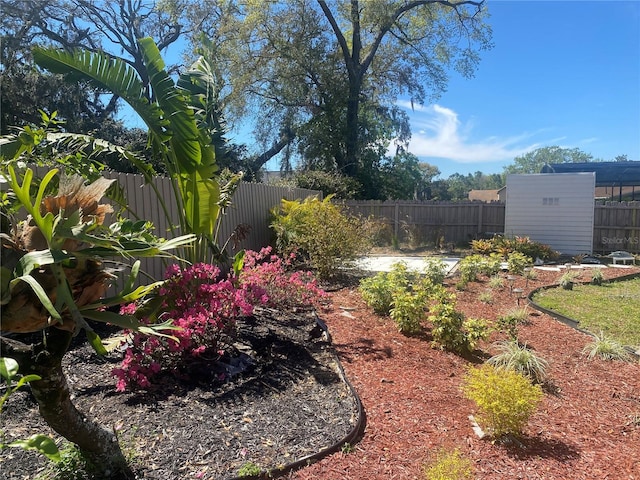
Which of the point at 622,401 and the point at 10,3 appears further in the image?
the point at 10,3

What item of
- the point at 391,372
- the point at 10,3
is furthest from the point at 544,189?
the point at 10,3

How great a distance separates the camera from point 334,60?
22.3 meters

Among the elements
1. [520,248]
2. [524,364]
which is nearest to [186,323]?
[524,364]

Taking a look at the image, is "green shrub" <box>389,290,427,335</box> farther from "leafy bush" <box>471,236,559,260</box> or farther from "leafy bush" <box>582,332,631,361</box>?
"leafy bush" <box>471,236,559,260</box>

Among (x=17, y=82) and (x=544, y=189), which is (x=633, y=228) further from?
(x=17, y=82)

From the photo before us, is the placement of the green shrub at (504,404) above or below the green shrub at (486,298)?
above

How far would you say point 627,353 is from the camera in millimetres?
4828

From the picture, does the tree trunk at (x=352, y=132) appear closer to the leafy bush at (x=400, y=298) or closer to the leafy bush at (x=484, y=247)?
the leafy bush at (x=484, y=247)

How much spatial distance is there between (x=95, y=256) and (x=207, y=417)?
1.75 m

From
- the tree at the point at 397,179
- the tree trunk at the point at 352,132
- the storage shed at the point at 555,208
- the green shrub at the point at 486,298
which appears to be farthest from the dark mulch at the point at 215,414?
the tree at the point at 397,179

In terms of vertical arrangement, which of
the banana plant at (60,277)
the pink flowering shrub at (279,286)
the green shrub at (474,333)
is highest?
the banana plant at (60,277)

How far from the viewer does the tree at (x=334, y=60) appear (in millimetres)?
20984

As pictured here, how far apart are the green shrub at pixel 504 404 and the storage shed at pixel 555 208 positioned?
43.1ft

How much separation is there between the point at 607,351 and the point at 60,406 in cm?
527
